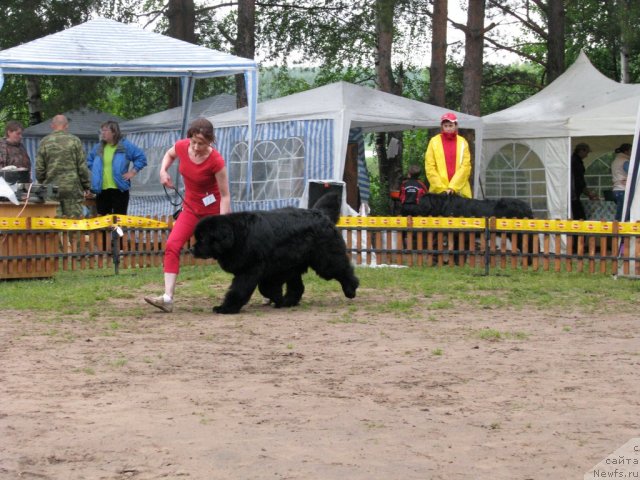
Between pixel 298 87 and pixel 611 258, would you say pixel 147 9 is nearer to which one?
pixel 298 87

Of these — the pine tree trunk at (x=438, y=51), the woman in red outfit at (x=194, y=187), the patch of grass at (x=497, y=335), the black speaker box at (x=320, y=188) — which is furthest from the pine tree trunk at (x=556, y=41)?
the patch of grass at (x=497, y=335)

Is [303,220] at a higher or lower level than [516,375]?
higher

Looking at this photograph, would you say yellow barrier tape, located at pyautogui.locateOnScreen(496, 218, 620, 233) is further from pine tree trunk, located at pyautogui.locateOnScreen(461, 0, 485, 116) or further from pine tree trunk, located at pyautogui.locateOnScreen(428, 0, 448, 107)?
pine tree trunk, located at pyautogui.locateOnScreen(428, 0, 448, 107)

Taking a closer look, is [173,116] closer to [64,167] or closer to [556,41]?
[64,167]

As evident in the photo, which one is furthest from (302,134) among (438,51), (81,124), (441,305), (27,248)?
(81,124)

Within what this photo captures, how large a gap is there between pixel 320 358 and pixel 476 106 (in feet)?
47.2

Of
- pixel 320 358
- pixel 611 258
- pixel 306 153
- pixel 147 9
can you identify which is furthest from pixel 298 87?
pixel 320 358

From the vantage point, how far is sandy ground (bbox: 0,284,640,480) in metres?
4.59

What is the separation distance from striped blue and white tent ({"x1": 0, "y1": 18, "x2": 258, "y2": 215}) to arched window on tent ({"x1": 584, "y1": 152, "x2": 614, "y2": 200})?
28.6 ft

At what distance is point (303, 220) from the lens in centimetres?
988

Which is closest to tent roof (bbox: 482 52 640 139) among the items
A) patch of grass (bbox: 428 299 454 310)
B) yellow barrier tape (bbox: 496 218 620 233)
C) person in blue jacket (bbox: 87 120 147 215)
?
yellow barrier tape (bbox: 496 218 620 233)

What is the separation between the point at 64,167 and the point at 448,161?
512 centimetres

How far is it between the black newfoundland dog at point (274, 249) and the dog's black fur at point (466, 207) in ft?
14.6

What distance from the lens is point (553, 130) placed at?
18.3m
